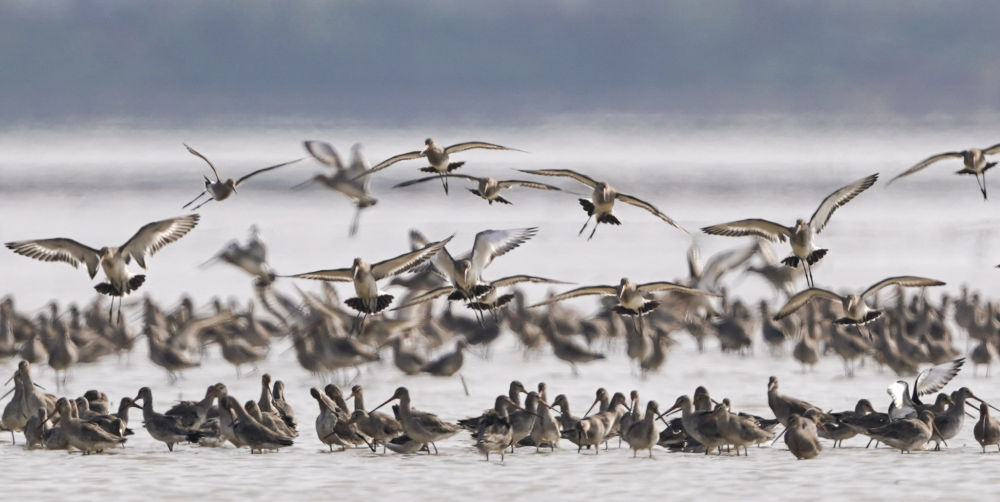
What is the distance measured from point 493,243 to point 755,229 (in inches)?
95.6

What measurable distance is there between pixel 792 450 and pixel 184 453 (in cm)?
476

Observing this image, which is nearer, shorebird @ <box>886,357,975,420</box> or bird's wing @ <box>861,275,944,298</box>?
shorebird @ <box>886,357,975,420</box>

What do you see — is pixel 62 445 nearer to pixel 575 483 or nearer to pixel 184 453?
pixel 184 453

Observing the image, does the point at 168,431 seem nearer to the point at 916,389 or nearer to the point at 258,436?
the point at 258,436

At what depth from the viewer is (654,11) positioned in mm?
97125

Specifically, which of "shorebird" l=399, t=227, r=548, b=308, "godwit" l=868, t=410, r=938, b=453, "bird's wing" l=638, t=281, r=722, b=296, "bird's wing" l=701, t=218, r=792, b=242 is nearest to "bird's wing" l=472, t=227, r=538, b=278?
"shorebird" l=399, t=227, r=548, b=308

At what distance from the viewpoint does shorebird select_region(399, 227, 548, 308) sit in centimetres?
1473

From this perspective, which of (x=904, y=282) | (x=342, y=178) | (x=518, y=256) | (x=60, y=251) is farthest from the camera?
(x=518, y=256)

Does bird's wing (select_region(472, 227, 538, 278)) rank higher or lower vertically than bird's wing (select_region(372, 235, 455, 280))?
higher

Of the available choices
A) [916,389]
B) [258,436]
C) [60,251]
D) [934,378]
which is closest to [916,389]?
[916,389]

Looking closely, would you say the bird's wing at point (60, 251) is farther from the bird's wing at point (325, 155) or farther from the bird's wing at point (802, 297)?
the bird's wing at point (802, 297)

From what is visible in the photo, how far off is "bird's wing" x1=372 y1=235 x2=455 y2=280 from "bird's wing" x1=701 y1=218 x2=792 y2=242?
2.48 metres

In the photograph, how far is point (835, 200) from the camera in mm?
14320

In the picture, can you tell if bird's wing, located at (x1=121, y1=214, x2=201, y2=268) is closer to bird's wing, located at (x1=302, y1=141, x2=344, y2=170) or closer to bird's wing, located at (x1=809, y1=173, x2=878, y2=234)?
bird's wing, located at (x1=302, y1=141, x2=344, y2=170)
